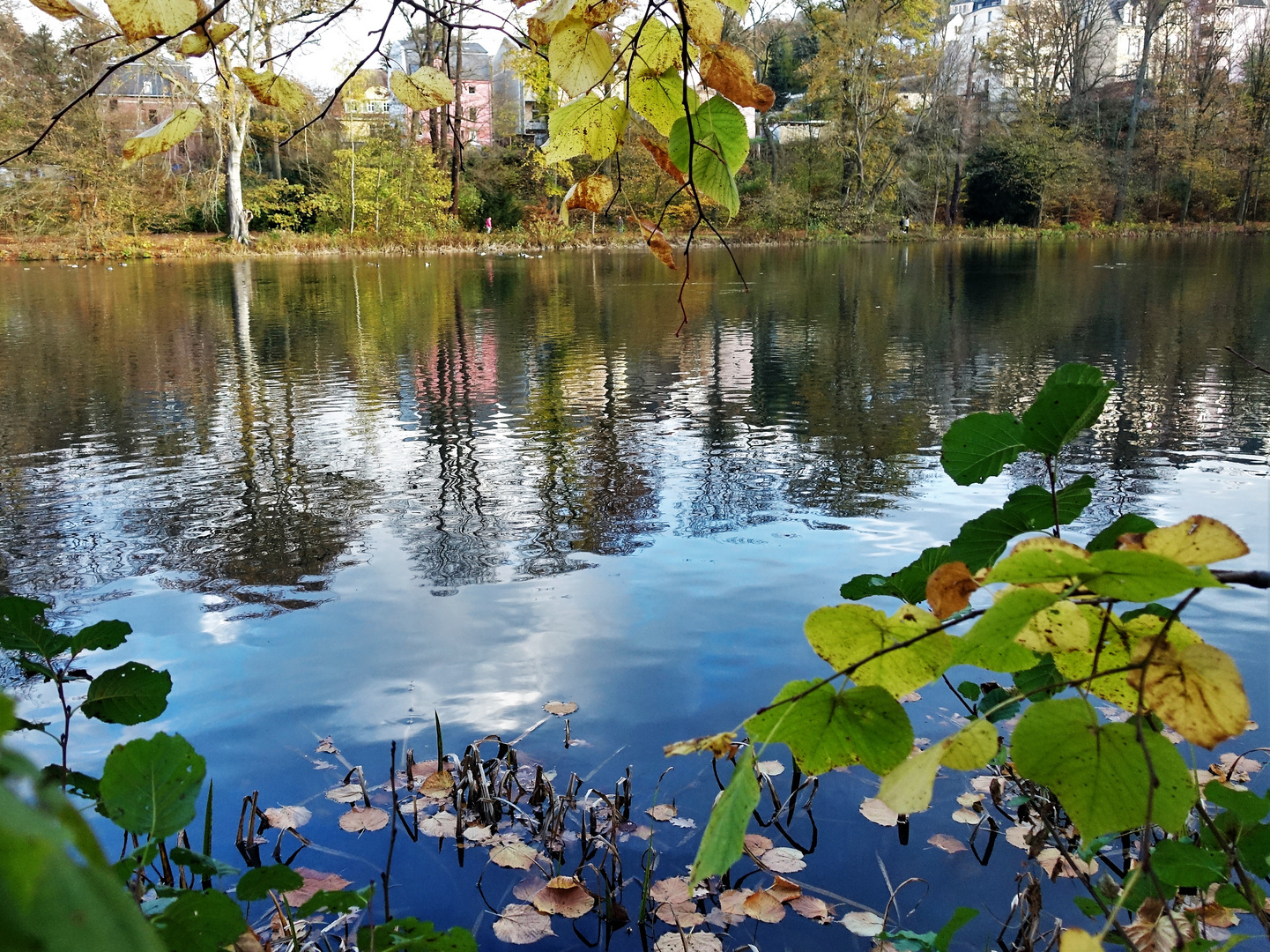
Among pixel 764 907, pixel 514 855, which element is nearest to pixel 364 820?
pixel 514 855

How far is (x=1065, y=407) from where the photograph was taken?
923 mm

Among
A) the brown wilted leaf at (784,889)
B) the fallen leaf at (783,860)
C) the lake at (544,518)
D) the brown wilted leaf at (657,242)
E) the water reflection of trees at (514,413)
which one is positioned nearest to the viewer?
the brown wilted leaf at (657,242)

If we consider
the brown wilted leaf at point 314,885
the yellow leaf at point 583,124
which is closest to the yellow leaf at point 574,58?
the yellow leaf at point 583,124

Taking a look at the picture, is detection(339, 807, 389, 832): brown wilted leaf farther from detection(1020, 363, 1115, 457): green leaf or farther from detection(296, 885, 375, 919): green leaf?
detection(1020, 363, 1115, 457): green leaf

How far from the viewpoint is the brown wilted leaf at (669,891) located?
2531mm

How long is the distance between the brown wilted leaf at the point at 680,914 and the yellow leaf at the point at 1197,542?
215 cm

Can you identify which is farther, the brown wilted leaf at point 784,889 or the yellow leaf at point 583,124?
the brown wilted leaf at point 784,889

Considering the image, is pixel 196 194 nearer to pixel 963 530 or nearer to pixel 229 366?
pixel 229 366

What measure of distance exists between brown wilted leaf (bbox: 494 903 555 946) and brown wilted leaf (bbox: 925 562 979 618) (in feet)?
6.98

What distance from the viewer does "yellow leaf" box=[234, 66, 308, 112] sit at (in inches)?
50.3

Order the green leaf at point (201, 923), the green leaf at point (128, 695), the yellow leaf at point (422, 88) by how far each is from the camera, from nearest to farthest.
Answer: the green leaf at point (201, 923)
the yellow leaf at point (422, 88)
the green leaf at point (128, 695)

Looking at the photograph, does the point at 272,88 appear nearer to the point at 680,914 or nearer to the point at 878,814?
the point at 680,914

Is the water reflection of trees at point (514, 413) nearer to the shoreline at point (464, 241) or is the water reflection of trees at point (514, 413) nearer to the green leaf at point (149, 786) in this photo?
the green leaf at point (149, 786)

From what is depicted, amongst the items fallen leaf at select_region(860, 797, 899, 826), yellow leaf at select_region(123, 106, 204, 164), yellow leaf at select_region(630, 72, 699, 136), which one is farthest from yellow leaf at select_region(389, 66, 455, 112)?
fallen leaf at select_region(860, 797, 899, 826)
